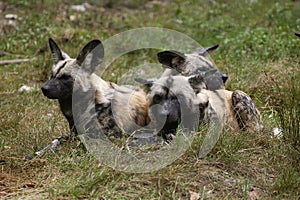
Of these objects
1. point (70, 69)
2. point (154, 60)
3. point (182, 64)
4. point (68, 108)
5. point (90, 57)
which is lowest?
point (154, 60)

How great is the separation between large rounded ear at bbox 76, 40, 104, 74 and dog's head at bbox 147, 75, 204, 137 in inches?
23.3

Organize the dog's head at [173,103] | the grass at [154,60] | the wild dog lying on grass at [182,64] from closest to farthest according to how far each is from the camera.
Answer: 1. the grass at [154,60]
2. the dog's head at [173,103]
3. the wild dog lying on grass at [182,64]

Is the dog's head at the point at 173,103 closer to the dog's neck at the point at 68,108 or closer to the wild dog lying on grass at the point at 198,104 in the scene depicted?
the wild dog lying on grass at the point at 198,104

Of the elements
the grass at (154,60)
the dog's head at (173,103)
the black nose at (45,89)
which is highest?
the black nose at (45,89)

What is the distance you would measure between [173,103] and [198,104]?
275mm

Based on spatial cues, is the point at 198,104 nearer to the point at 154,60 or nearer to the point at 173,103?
the point at 173,103

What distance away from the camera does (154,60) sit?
26.8ft

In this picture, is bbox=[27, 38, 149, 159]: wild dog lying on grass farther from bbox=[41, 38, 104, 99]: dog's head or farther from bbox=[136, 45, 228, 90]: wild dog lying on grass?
bbox=[136, 45, 228, 90]: wild dog lying on grass

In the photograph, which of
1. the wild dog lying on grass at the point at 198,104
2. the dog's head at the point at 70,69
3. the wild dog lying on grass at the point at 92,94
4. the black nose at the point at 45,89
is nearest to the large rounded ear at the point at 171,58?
the wild dog lying on grass at the point at 198,104

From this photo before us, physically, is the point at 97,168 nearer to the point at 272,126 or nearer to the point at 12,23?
the point at 272,126

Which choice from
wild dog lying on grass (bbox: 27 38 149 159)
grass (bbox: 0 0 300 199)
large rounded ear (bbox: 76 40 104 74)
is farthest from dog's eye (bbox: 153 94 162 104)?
grass (bbox: 0 0 300 199)

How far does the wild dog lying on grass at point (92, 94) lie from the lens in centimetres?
478

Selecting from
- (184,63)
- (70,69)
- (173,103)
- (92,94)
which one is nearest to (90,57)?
(70,69)

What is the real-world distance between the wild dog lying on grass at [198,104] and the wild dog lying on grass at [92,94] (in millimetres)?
232
